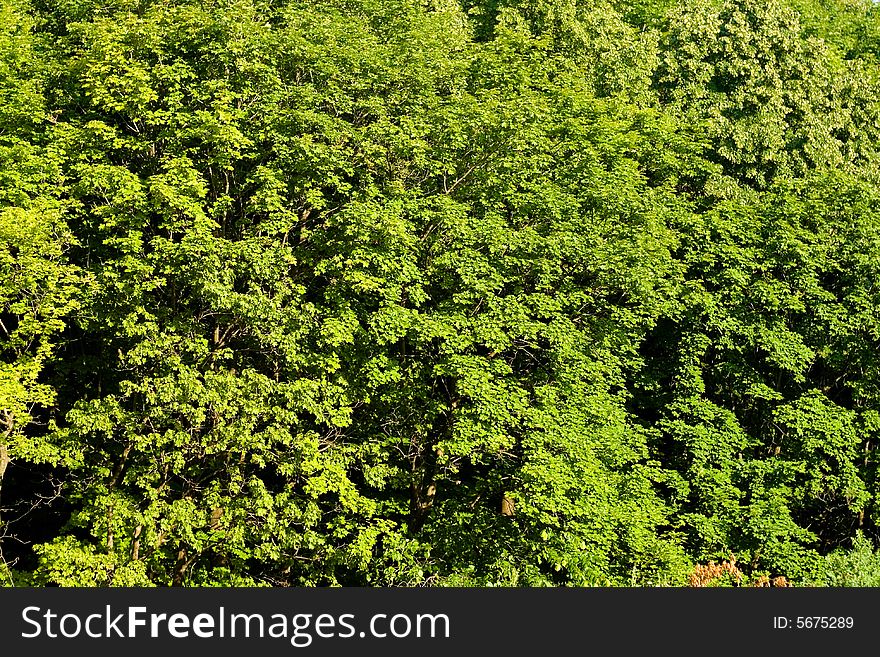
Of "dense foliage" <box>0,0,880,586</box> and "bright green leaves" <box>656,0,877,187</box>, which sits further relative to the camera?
"bright green leaves" <box>656,0,877,187</box>

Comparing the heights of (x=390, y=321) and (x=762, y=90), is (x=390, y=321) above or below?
below

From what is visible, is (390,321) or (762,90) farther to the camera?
(762,90)

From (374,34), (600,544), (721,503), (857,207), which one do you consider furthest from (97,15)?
(857,207)

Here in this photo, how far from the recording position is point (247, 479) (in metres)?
23.3

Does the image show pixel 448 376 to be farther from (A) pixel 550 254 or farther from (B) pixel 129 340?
(B) pixel 129 340

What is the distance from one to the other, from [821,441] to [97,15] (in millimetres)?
22856

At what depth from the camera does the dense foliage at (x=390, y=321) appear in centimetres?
2161

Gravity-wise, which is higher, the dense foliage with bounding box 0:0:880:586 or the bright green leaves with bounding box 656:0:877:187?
the bright green leaves with bounding box 656:0:877:187

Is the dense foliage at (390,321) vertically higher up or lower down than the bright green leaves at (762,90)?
lower down

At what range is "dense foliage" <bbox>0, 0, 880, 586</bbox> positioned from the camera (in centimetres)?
2161

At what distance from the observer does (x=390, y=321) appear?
74.1ft

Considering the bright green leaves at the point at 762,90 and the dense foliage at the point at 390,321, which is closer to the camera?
the dense foliage at the point at 390,321

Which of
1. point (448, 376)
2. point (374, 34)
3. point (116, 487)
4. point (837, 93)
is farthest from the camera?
point (837, 93)

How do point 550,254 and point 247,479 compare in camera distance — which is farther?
point 550,254
